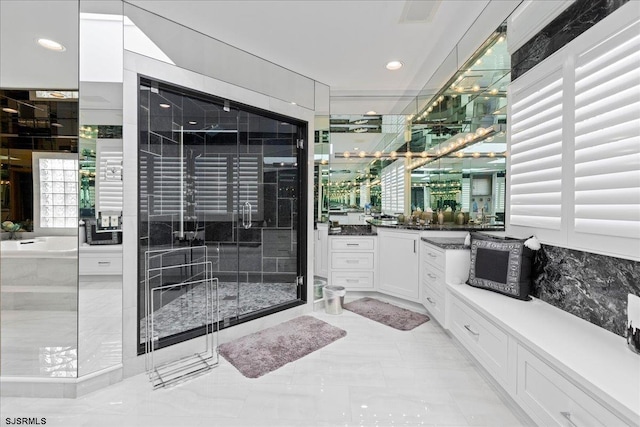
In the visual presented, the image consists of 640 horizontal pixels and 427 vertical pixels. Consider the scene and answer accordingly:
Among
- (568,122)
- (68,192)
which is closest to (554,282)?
(568,122)

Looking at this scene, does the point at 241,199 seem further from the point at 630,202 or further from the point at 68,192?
the point at 630,202

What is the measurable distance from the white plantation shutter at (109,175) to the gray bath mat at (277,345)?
149cm

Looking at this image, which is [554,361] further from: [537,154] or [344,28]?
[344,28]

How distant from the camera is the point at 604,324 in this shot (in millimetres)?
1599

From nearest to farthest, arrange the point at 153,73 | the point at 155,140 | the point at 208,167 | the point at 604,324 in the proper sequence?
the point at 604,324 < the point at 153,73 < the point at 155,140 < the point at 208,167

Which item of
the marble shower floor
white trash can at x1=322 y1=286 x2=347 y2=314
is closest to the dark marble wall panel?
white trash can at x1=322 y1=286 x2=347 y2=314

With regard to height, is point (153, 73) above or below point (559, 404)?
above

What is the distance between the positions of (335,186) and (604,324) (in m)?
3.26

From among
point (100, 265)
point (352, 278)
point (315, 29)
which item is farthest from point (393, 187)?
point (100, 265)

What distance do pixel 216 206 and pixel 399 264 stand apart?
2.31 metres

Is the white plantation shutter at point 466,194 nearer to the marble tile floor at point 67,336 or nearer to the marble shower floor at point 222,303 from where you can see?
the marble shower floor at point 222,303

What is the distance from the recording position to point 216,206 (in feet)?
9.93

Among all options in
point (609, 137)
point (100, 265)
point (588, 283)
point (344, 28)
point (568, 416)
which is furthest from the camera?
point (344, 28)

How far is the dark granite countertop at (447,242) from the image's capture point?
8.83 ft
